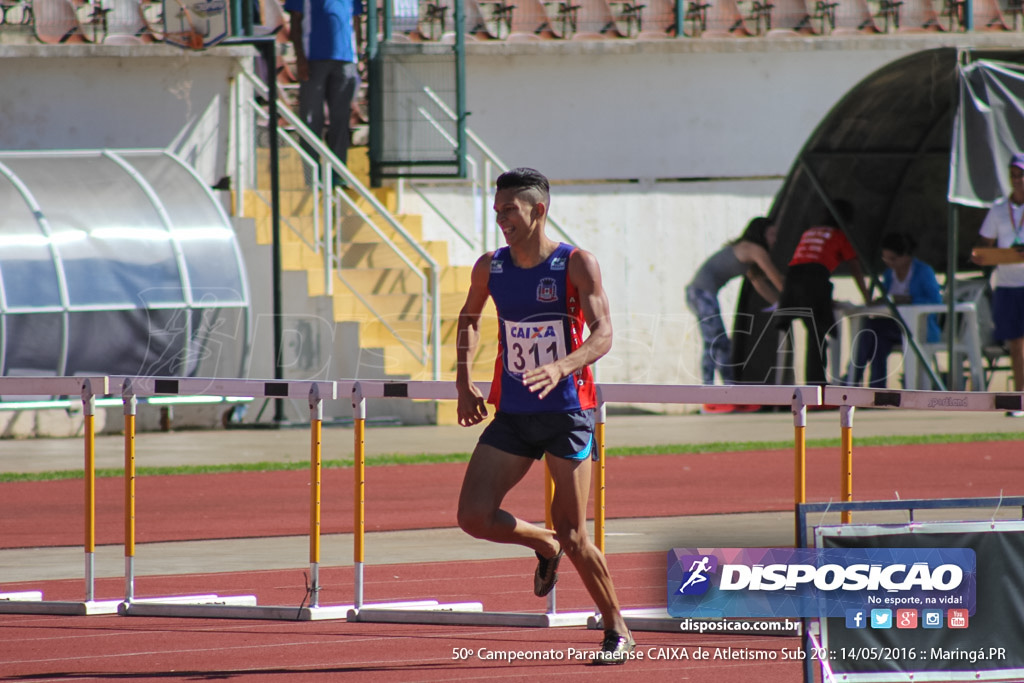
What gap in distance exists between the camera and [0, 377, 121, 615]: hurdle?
27.5 ft

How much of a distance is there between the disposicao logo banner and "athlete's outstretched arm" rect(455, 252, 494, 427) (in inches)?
60.6

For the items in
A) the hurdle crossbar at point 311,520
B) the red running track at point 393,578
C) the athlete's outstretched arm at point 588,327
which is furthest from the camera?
the hurdle crossbar at point 311,520

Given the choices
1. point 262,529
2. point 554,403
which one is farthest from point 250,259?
point 554,403

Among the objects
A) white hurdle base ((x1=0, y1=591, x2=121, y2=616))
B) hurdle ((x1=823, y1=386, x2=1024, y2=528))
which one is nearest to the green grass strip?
white hurdle base ((x1=0, y1=591, x2=121, y2=616))

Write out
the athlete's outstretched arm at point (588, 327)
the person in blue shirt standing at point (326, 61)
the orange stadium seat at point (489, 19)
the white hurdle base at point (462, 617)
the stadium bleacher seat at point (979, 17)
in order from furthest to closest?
the stadium bleacher seat at point (979, 17)
the orange stadium seat at point (489, 19)
the person in blue shirt standing at point (326, 61)
the white hurdle base at point (462, 617)
the athlete's outstretched arm at point (588, 327)

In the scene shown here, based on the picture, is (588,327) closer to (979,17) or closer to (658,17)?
(658,17)

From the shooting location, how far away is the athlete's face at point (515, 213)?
7.03 meters

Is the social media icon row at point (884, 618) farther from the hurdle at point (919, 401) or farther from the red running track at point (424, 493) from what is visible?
the red running track at point (424, 493)

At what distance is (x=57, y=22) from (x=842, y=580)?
19142 millimetres

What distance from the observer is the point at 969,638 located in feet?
19.2

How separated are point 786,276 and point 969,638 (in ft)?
53.2

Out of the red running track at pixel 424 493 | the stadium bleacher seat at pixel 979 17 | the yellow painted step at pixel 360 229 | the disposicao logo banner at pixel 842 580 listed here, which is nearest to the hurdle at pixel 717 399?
the disposicao logo banner at pixel 842 580

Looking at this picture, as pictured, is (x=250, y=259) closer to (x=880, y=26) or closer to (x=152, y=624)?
(x=880, y=26)

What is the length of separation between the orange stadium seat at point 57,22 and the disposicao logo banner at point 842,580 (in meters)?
18.5
